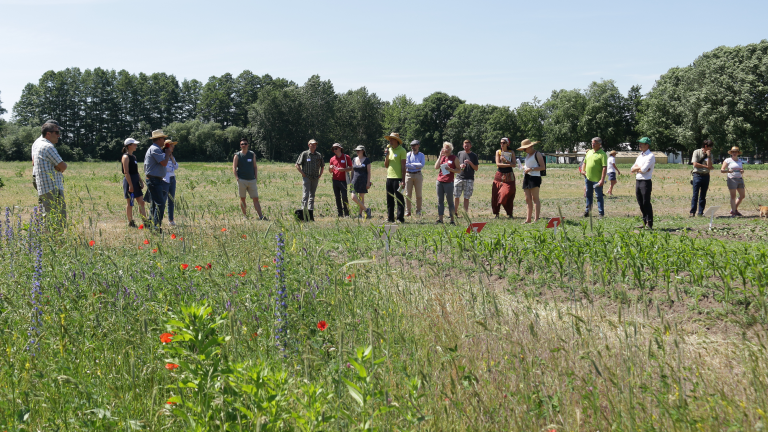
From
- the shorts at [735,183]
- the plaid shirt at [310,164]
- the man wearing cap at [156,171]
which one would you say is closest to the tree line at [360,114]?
the shorts at [735,183]

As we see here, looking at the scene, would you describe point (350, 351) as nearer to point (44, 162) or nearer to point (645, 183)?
point (44, 162)

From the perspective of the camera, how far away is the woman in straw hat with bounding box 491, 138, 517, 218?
13234 mm

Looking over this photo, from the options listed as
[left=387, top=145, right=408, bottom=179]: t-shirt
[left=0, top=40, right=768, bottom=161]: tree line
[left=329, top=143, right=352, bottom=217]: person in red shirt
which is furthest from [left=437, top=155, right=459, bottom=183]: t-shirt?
[left=0, top=40, right=768, bottom=161]: tree line

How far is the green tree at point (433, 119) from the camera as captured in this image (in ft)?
327

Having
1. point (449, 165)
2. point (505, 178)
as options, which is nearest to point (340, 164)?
point (449, 165)

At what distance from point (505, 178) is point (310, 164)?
478 centimetres

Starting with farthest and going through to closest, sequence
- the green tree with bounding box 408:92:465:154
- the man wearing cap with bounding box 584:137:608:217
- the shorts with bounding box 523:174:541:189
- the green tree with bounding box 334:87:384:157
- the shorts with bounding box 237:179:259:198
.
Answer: the green tree with bounding box 408:92:465:154 → the green tree with bounding box 334:87:384:157 → the shorts with bounding box 237:179:259:198 → the man wearing cap with bounding box 584:137:608:217 → the shorts with bounding box 523:174:541:189

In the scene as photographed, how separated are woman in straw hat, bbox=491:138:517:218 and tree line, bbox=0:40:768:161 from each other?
1864 inches

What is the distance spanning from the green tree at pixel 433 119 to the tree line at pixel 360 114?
18cm

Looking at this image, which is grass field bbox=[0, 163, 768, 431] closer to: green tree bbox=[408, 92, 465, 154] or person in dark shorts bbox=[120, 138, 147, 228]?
person in dark shorts bbox=[120, 138, 147, 228]

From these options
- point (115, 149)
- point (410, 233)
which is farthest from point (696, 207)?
point (115, 149)

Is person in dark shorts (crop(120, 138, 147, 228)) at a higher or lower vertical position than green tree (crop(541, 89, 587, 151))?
lower

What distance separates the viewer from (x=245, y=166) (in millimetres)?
13656

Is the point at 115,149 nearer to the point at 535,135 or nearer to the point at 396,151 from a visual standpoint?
the point at 535,135
